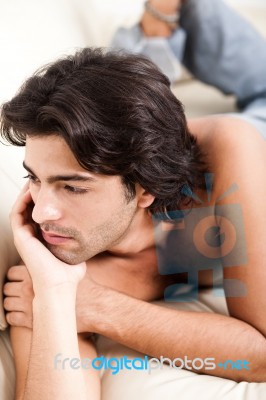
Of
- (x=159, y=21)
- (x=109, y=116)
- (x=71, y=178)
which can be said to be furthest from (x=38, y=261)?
(x=159, y=21)

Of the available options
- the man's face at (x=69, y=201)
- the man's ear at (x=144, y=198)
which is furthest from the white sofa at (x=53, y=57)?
the man's ear at (x=144, y=198)

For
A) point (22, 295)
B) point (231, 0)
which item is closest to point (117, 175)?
point (22, 295)

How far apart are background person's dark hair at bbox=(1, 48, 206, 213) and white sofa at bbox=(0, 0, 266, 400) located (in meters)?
0.22

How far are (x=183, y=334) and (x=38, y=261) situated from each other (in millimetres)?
309

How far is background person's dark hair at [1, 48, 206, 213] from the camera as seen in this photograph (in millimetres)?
875

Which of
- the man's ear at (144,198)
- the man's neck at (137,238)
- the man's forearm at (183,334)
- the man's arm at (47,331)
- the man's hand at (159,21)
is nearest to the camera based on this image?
the man's arm at (47,331)

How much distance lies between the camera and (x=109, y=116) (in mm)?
Result: 896

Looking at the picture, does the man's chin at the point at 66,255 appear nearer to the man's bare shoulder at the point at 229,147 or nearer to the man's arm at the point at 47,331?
the man's arm at the point at 47,331

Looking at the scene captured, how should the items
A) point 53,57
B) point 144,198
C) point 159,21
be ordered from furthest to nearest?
point 159,21 → point 53,57 → point 144,198

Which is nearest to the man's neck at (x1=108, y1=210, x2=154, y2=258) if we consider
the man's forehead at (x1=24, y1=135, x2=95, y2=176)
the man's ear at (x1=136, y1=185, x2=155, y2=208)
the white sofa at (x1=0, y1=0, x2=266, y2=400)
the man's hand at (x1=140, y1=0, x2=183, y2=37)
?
the man's ear at (x1=136, y1=185, x2=155, y2=208)

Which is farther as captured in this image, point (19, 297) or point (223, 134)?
point (223, 134)

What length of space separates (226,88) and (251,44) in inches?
6.8

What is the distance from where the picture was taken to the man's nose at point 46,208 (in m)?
0.89

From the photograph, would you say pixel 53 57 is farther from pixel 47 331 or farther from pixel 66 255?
pixel 47 331
